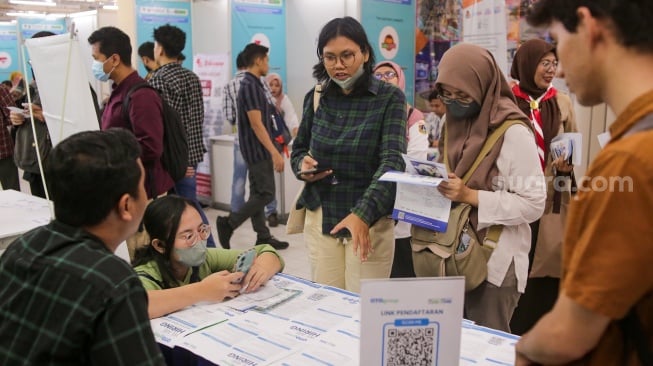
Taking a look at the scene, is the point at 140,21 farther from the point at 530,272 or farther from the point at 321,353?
the point at 321,353

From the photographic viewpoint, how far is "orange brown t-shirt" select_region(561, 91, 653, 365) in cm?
71

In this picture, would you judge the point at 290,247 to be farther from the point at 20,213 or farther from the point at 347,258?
the point at 347,258

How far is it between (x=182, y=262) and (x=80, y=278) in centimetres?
87

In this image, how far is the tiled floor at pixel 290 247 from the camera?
429cm

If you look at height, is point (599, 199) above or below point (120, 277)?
above

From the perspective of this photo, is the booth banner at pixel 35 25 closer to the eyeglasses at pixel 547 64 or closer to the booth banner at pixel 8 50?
the booth banner at pixel 8 50

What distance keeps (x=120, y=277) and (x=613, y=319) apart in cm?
79

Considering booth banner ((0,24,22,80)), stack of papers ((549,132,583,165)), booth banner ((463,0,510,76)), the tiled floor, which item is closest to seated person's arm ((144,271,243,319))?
stack of papers ((549,132,583,165))

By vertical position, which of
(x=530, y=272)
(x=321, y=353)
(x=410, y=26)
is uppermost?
(x=410, y=26)

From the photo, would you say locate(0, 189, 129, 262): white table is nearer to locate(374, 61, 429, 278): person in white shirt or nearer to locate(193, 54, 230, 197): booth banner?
locate(374, 61, 429, 278): person in white shirt

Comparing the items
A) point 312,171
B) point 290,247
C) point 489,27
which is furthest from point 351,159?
point 489,27

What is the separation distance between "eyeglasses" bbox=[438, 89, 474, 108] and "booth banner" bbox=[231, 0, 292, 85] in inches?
164

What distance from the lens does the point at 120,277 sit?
103cm

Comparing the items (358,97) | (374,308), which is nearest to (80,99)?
(358,97)
